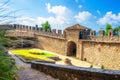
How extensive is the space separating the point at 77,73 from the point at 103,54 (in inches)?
547

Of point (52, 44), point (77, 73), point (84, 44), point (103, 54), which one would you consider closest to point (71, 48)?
point (84, 44)

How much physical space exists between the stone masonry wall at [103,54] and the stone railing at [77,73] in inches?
452

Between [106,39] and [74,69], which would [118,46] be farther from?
[74,69]

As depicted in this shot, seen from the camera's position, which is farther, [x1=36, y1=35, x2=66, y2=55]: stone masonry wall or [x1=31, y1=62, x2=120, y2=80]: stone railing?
[x1=36, y1=35, x2=66, y2=55]: stone masonry wall

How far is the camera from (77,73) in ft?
14.7

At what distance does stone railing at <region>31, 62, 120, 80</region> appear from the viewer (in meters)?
3.70

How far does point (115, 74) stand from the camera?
355 cm

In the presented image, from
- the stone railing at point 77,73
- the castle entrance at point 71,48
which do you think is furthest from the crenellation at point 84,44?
the stone railing at point 77,73

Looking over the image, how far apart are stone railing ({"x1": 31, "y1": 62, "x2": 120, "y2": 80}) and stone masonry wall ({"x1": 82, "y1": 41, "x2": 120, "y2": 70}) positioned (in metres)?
11.5

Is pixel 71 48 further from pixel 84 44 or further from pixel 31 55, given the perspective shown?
pixel 31 55

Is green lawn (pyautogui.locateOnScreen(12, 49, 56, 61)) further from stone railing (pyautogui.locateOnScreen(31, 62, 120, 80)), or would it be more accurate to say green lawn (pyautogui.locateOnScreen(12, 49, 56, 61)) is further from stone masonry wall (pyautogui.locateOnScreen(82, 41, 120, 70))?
stone railing (pyautogui.locateOnScreen(31, 62, 120, 80))

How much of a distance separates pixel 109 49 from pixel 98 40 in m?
1.62

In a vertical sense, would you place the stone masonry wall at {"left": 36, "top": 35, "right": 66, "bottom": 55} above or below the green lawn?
above

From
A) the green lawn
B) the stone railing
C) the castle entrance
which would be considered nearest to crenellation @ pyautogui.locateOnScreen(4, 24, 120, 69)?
the castle entrance
